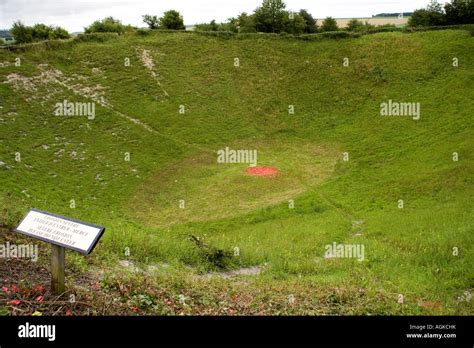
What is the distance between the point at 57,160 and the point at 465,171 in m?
29.6

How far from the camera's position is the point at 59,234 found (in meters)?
10.2

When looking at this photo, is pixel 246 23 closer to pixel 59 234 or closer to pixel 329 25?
pixel 329 25

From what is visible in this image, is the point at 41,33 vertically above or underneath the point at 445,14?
underneath

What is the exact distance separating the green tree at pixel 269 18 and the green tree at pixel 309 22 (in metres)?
2.80

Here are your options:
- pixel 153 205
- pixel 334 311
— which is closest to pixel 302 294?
pixel 334 311

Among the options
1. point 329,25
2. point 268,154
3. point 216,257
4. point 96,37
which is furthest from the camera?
point 329,25

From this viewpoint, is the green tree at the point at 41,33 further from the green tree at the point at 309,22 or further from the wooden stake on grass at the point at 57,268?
the wooden stake on grass at the point at 57,268

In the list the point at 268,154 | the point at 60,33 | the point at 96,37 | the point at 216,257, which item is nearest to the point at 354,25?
the point at 268,154

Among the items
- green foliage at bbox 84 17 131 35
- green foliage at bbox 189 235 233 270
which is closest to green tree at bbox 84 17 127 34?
green foliage at bbox 84 17 131 35

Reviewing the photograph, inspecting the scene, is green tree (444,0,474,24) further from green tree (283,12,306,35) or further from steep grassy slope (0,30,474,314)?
green tree (283,12,306,35)

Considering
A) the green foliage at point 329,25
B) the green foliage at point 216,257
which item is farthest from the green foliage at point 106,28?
the green foliage at point 216,257

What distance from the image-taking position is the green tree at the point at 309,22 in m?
60.1

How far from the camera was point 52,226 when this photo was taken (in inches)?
406

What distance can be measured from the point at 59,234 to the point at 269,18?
54360 millimetres
